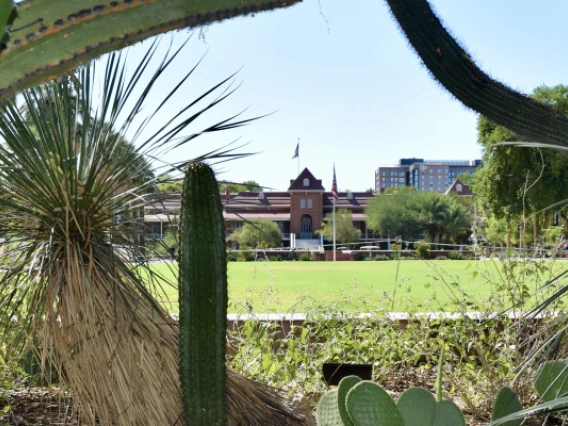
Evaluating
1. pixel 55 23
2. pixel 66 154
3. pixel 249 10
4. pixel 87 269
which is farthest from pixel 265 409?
pixel 55 23

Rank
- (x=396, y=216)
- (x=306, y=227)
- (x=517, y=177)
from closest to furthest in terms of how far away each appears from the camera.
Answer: (x=517, y=177), (x=396, y=216), (x=306, y=227)

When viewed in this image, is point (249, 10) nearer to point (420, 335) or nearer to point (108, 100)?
point (108, 100)

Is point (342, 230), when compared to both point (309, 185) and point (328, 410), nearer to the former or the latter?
point (309, 185)

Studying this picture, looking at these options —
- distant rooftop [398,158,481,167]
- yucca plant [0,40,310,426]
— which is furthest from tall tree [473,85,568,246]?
distant rooftop [398,158,481,167]

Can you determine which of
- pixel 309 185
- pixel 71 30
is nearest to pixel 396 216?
pixel 309 185

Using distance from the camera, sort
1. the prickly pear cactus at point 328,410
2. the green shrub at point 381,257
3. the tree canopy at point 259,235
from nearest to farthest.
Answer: the prickly pear cactus at point 328,410 < the tree canopy at point 259,235 < the green shrub at point 381,257

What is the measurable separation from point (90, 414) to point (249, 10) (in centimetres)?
152

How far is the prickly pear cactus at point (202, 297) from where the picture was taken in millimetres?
1807

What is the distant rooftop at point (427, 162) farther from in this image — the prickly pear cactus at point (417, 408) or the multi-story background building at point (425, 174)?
the prickly pear cactus at point (417, 408)

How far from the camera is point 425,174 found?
502 feet

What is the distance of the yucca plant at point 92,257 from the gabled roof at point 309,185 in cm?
4683

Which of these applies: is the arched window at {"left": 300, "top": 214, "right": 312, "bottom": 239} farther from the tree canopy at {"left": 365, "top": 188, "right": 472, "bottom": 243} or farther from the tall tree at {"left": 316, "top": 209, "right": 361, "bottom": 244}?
the tree canopy at {"left": 365, "top": 188, "right": 472, "bottom": 243}

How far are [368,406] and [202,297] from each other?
0.60 meters

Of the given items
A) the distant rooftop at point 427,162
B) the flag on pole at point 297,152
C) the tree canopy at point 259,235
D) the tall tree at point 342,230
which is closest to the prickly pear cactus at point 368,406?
the tree canopy at point 259,235
